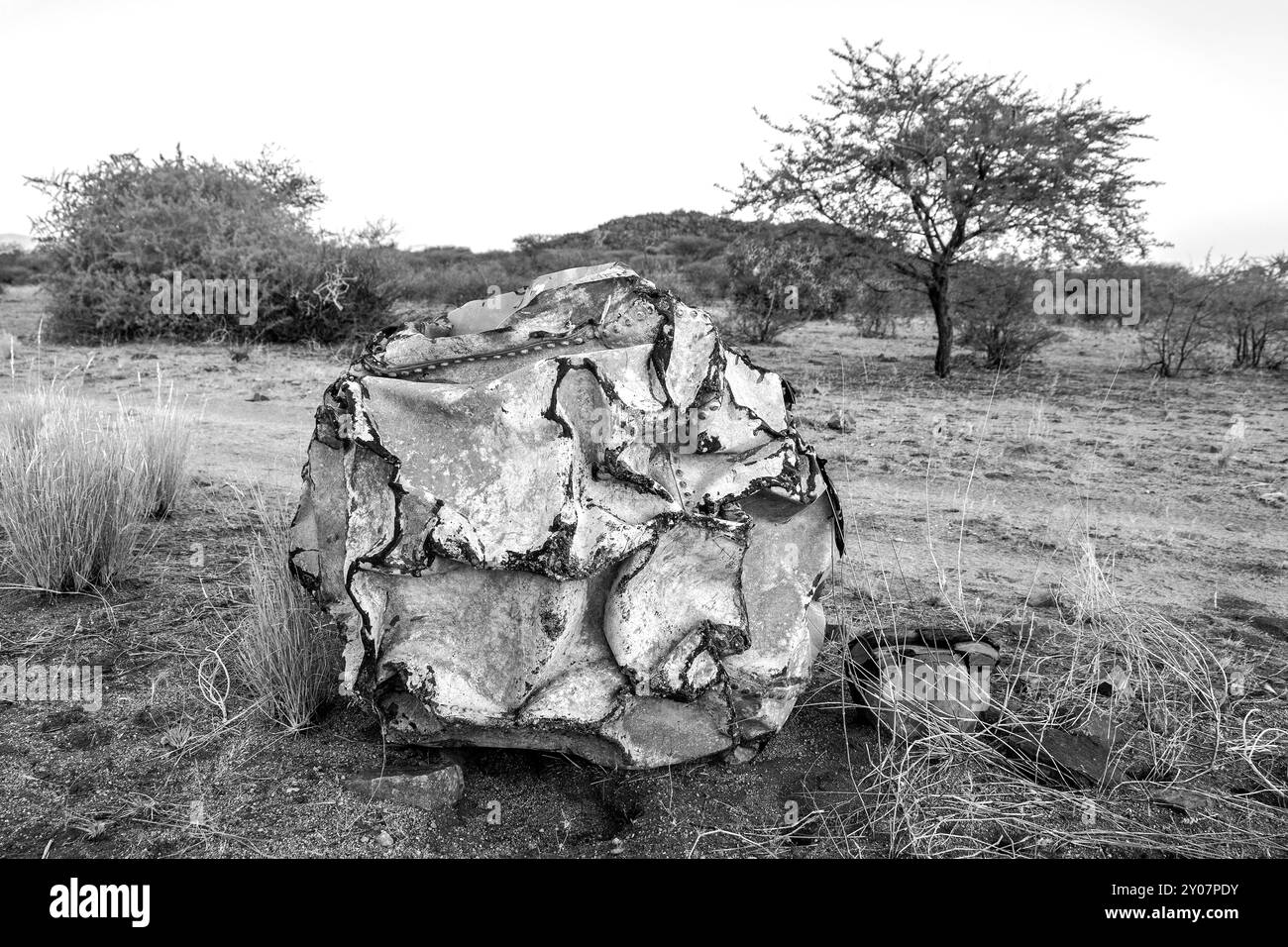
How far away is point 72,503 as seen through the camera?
2967 mm

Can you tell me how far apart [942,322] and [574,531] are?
28.6ft

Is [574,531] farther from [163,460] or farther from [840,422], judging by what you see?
[840,422]

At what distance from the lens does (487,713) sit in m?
1.93

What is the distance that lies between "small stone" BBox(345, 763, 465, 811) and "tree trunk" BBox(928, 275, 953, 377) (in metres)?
8.41

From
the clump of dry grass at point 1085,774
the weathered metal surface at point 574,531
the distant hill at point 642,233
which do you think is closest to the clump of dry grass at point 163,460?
the weathered metal surface at point 574,531

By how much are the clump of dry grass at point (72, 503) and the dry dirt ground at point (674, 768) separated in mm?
100

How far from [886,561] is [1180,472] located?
2.66m

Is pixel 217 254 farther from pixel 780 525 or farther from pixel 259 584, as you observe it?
pixel 780 525

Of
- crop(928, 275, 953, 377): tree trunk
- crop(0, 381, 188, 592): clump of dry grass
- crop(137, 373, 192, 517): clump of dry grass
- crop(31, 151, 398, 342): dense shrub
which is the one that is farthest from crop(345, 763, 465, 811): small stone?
crop(31, 151, 398, 342): dense shrub

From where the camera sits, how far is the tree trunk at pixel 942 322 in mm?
9568

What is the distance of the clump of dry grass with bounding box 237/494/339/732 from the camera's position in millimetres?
2301

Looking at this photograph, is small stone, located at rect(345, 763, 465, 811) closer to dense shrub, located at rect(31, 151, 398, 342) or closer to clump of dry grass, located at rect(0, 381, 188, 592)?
clump of dry grass, located at rect(0, 381, 188, 592)

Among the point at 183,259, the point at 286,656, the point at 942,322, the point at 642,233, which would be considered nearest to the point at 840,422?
the point at 942,322

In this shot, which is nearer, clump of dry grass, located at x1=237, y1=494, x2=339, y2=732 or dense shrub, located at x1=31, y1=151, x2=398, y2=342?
clump of dry grass, located at x1=237, y1=494, x2=339, y2=732
